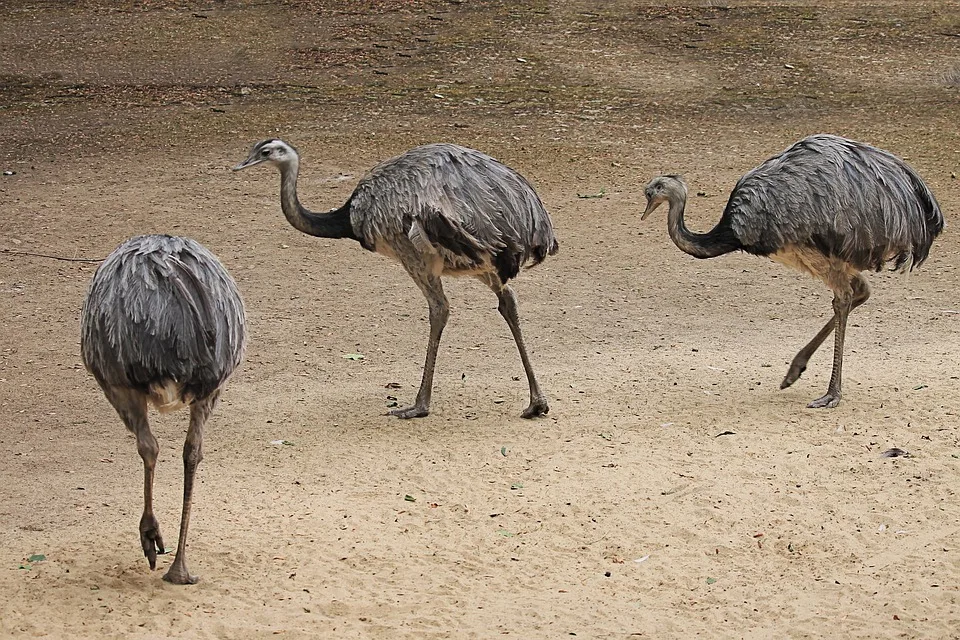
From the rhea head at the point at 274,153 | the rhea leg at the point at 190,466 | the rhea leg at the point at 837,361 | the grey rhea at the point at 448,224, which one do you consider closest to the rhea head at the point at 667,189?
the grey rhea at the point at 448,224

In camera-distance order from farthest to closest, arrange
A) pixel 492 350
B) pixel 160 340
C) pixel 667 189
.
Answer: pixel 492 350 < pixel 667 189 < pixel 160 340

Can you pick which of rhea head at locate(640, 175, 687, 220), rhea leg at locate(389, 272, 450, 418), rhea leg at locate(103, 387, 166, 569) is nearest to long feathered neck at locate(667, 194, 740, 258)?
rhea head at locate(640, 175, 687, 220)

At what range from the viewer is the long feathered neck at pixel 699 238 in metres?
8.04

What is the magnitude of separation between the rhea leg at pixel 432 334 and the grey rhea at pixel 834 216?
173 cm

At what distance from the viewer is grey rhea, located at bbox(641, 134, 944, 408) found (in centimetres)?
762

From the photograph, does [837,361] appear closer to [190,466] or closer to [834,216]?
[834,216]

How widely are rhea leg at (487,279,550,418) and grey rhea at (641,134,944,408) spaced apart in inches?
52.5

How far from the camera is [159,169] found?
1263 cm

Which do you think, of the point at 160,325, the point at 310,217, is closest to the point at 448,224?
the point at 310,217

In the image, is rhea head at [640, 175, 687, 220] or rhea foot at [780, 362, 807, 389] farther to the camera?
rhea head at [640, 175, 687, 220]

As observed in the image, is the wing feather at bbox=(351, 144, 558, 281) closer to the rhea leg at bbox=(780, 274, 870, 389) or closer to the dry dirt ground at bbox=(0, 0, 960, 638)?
the dry dirt ground at bbox=(0, 0, 960, 638)

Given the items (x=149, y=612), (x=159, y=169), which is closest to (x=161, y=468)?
(x=149, y=612)

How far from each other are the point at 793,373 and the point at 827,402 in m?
0.41

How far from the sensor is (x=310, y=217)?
7996 millimetres
